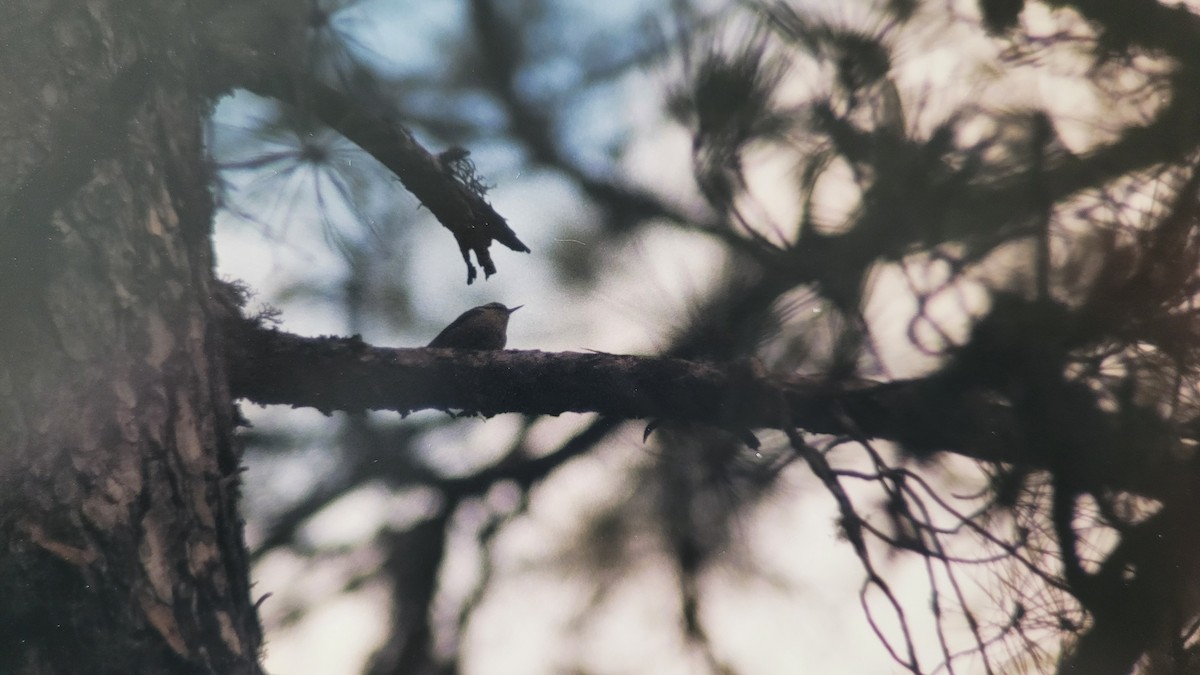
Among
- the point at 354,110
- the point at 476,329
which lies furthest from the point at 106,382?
the point at 476,329

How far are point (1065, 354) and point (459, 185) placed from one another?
77 cm

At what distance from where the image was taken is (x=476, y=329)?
1.18m

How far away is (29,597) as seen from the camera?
521 millimetres

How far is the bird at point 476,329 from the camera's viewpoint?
Result: 118cm

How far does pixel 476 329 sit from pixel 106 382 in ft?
1.99

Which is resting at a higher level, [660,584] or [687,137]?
[687,137]

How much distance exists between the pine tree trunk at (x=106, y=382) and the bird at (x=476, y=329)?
44 centimetres

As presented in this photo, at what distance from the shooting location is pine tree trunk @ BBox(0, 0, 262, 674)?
1.77ft

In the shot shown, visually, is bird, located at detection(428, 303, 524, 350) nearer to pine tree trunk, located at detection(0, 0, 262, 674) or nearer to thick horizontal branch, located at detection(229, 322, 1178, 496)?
thick horizontal branch, located at detection(229, 322, 1178, 496)

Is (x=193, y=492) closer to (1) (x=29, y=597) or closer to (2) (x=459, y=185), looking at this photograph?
(1) (x=29, y=597)

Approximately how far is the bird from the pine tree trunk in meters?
0.44

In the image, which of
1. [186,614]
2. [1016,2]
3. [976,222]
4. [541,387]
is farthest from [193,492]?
[1016,2]

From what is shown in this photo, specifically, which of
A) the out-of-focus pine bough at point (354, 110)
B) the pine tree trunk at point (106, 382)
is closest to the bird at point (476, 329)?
the out-of-focus pine bough at point (354, 110)

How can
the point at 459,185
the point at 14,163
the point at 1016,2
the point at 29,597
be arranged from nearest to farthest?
the point at 29,597, the point at 14,163, the point at 1016,2, the point at 459,185
